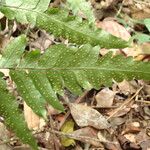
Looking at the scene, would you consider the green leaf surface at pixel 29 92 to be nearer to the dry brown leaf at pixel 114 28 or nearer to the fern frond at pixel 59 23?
the fern frond at pixel 59 23

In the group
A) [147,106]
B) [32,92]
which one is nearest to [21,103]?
[147,106]

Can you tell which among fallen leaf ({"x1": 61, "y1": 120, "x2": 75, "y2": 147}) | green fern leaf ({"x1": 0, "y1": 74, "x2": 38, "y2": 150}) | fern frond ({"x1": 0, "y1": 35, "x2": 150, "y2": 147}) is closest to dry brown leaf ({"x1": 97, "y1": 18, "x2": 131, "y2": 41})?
fallen leaf ({"x1": 61, "y1": 120, "x2": 75, "y2": 147})

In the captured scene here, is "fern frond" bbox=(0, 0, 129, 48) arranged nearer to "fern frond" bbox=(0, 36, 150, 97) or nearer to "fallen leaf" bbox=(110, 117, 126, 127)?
"fern frond" bbox=(0, 36, 150, 97)

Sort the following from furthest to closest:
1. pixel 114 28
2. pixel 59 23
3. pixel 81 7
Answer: pixel 114 28
pixel 81 7
pixel 59 23

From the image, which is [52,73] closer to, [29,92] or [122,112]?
[29,92]

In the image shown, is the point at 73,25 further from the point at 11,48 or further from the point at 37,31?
the point at 37,31

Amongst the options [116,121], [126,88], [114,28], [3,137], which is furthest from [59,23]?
[114,28]

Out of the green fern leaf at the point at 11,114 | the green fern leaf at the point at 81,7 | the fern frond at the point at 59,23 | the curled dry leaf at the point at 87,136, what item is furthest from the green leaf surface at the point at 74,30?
the curled dry leaf at the point at 87,136
